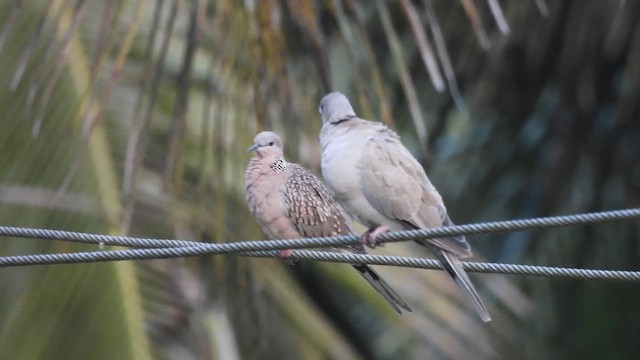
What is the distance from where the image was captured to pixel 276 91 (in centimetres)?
685

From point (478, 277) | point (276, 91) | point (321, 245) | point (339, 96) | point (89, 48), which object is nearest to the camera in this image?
point (321, 245)

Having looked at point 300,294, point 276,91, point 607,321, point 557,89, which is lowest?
point 607,321

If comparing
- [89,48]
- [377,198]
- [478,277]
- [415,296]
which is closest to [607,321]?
[478,277]

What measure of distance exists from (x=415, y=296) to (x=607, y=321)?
1.99 metres

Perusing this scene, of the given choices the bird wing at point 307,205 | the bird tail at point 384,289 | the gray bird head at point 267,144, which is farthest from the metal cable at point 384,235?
the bird wing at point 307,205

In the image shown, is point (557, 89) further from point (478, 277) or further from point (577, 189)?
point (478, 277)

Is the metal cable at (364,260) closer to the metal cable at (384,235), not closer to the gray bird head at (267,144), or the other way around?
the metal cable at (384,235)

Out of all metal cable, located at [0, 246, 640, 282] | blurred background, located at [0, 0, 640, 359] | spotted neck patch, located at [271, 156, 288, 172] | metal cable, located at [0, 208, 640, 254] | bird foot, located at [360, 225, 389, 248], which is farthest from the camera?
blurred background, located at [0, 0, 640, 359]

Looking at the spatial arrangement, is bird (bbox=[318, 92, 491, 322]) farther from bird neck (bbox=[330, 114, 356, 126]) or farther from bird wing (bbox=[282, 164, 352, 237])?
bird wing (bbox=[282, 164, 352, 237])

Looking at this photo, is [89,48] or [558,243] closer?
[89,48]

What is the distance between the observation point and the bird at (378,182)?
200 inches

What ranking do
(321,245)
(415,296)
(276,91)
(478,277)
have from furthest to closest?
1. (478,277)
2. (415,296)
3. (276,91)
4. (321,245)

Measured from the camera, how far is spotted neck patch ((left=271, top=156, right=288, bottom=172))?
511 cm

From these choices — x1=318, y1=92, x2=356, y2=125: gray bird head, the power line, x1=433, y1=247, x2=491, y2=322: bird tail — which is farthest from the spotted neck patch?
x1=433, y1=247, x2=491, y2=322: bird tail
